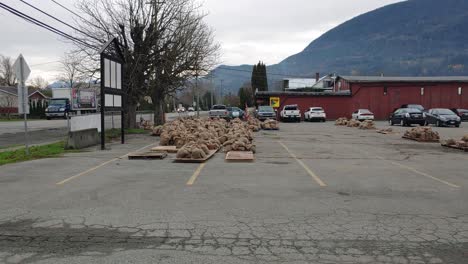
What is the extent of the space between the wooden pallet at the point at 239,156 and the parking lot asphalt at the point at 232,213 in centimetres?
63

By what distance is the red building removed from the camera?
54188 mm

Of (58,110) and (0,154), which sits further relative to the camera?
(58,110)

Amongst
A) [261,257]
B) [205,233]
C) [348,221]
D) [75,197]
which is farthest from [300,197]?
[75,197]

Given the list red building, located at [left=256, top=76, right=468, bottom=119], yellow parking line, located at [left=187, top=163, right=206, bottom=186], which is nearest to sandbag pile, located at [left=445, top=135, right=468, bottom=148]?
yellow parking line, located at [left=187, top=163, right=206, bottom=186]

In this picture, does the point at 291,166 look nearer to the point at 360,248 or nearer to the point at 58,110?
the point at 360,248

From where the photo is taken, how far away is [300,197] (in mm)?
8609

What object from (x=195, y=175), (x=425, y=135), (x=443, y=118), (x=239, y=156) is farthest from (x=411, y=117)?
(x=195, y=175)

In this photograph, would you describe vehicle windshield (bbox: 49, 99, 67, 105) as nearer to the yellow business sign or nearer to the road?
the road

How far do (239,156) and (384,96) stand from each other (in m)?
44.1

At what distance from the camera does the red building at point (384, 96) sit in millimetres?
54188

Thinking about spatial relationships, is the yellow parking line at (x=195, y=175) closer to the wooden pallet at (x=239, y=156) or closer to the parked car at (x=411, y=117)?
the wooden pallet at (x=239, y=156)

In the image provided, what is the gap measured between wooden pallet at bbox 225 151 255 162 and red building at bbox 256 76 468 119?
39655mm

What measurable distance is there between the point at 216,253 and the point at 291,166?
7900mm

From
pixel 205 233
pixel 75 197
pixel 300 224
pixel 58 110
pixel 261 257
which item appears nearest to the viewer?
pixel 261 257
